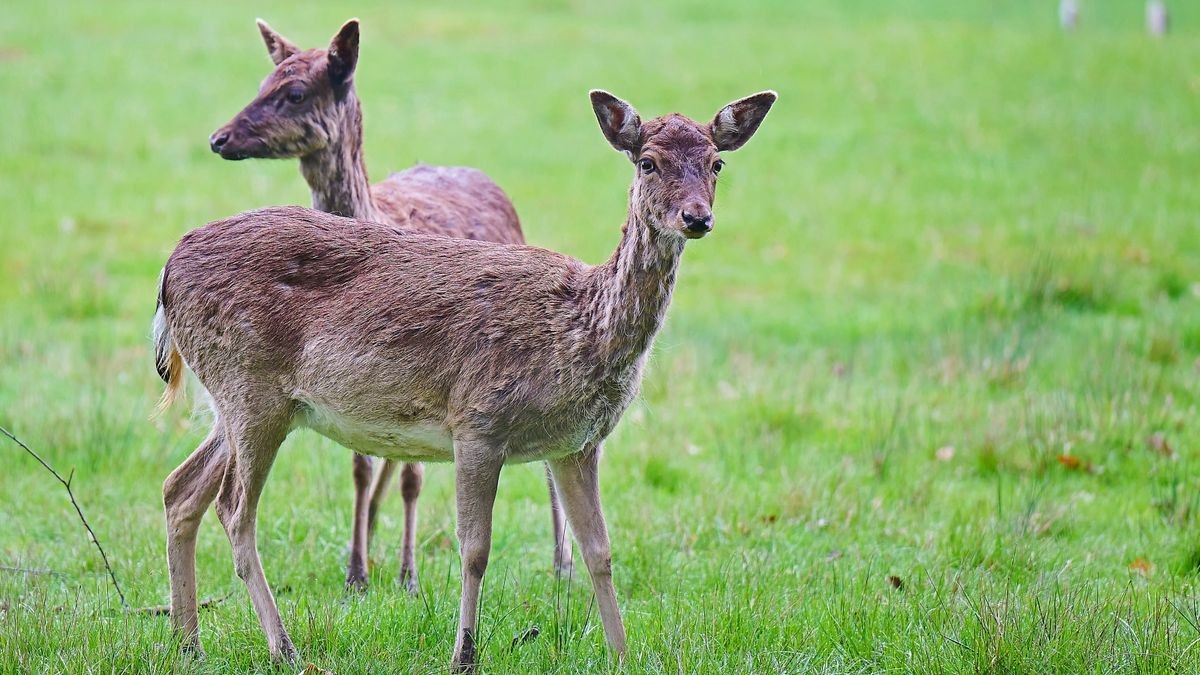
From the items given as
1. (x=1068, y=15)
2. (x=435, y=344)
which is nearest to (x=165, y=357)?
(x=435, y=344)

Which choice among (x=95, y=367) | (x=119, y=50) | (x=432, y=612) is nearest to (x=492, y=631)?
(x=432, y=612)

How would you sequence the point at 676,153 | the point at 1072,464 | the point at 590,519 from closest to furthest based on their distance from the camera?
the point at 676,153, the point at 590,519, the point at 1072,464

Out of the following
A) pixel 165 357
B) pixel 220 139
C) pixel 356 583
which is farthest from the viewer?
pixel 220 139

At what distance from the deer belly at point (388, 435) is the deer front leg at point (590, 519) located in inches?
16.6

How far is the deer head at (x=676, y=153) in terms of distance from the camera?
4.38 meters

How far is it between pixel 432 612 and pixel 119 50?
18.8 metres

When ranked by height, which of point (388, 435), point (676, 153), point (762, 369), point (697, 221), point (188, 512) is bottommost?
point (762, 369)

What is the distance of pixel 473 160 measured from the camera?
54.4 ft

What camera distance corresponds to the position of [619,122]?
186 inches

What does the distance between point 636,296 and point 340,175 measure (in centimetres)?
218

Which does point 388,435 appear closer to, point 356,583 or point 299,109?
point 356,583

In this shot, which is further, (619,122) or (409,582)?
(409,582)

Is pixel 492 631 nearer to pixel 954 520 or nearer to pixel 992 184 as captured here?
pixel 954 520

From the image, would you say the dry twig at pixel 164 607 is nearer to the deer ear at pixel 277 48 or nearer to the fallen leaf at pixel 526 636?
the fallen leaf at pixel 526 636
